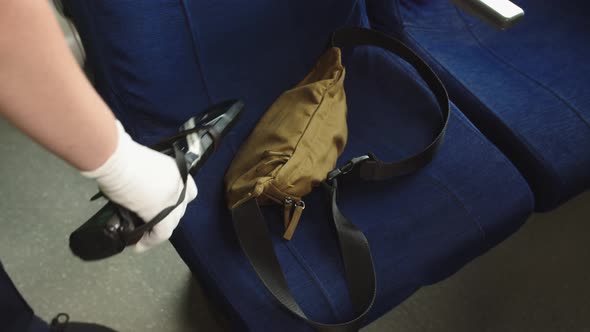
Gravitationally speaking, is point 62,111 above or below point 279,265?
above

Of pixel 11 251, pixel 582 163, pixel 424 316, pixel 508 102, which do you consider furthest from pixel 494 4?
pixel 11 251

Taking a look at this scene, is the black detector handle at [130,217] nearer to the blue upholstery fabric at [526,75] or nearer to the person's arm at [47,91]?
the person's arm at [47,91]

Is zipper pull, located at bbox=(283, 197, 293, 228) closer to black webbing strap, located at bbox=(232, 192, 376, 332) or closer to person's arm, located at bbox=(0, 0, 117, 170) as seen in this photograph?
black webbing strap, located at bbox=(232, 192, 376, 332)

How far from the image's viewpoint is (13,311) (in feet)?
2.94

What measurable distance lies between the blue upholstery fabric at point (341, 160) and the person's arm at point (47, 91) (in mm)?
335

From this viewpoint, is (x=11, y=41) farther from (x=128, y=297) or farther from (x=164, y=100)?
(x=128, y=297)

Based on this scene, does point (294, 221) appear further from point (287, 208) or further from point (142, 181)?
point (142, 181)

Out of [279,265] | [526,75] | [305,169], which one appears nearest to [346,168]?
[305,169]

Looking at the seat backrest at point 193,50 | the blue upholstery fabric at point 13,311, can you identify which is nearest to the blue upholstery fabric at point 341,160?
the seat backrest at point 193,50

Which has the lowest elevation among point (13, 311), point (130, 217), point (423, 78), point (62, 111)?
point (13, 311)

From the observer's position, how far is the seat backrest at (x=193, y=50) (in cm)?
87

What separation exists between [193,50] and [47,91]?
458mm

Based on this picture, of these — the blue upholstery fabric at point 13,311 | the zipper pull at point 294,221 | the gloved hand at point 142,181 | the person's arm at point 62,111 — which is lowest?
the blue upholstery fabric at point 13,311

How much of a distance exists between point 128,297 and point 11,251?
345 mm
